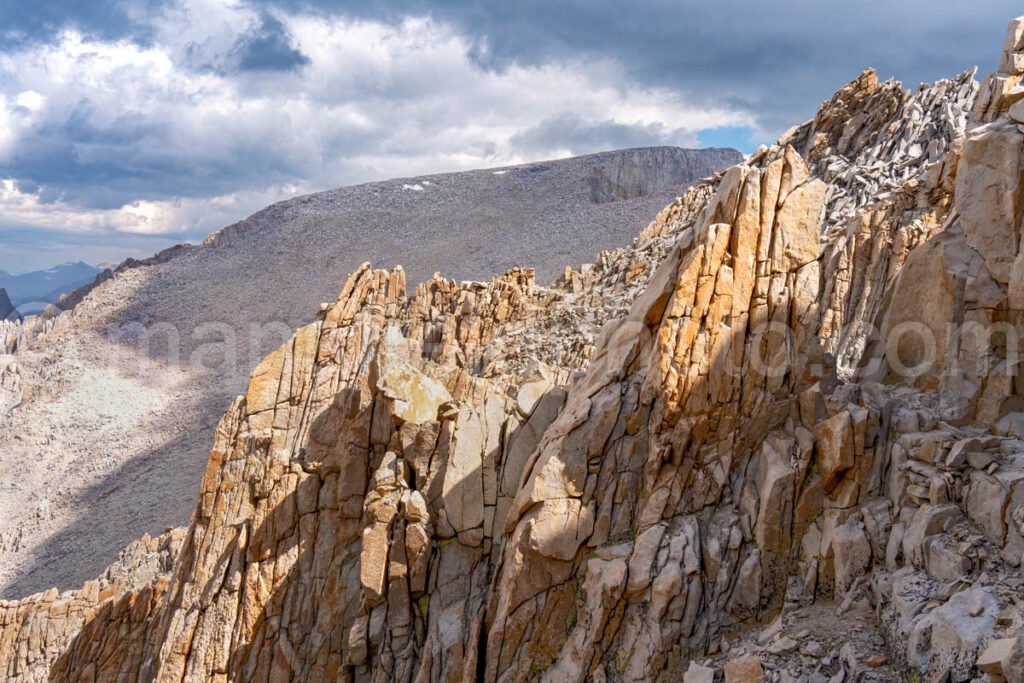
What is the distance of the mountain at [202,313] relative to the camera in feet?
154

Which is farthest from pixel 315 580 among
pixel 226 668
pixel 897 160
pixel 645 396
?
pixel 897 160

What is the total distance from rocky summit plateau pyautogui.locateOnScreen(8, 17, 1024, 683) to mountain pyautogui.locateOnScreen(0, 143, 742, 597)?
3051 cm

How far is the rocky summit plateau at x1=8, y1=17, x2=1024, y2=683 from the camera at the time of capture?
399 inches

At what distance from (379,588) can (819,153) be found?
125 feet

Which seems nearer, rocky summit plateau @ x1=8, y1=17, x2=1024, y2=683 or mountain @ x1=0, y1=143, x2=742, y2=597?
rocky summit plateau @ x1=8, y1=17, x2=1024, y2=683

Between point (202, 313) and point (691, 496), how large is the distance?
72765 mm

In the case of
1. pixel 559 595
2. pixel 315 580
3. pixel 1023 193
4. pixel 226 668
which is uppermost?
pixel 1023 193

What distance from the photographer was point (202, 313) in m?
74.9

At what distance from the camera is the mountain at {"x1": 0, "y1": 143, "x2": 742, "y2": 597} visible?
46.9m

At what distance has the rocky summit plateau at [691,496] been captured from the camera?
1012cm

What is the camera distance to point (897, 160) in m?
35.8

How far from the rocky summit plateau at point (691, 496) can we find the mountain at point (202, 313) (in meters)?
30.5

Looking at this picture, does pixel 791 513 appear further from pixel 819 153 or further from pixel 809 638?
pixel 819 153

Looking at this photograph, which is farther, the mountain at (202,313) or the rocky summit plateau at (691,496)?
the mountain at (202,313)
